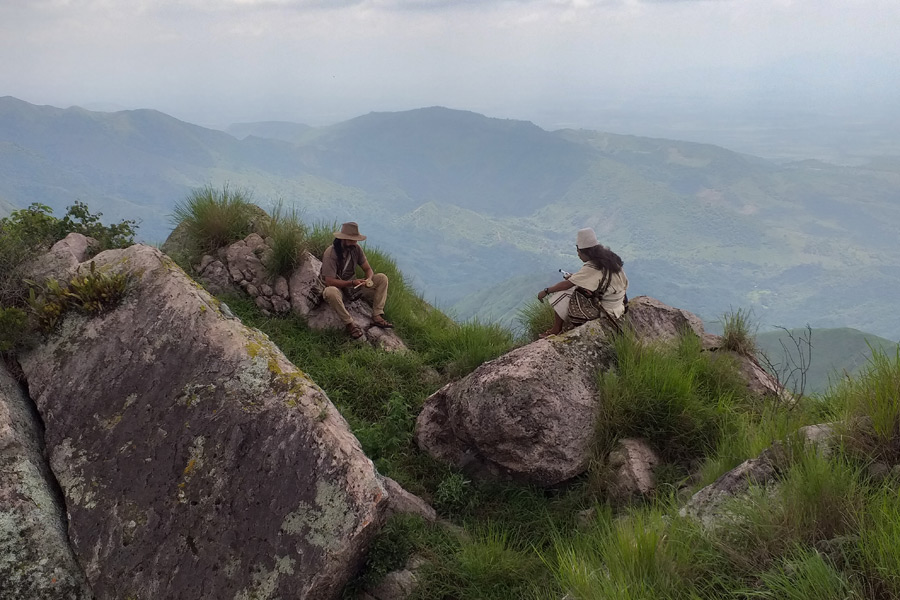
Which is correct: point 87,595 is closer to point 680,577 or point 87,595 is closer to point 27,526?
point 27,526

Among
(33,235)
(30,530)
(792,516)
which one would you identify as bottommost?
(30,530)

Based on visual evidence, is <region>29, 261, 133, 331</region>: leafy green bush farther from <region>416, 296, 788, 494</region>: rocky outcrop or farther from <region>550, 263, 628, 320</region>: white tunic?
<region>550, 263, 628, 320</region>: white tunic

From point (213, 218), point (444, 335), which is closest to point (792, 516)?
point (444, 335)

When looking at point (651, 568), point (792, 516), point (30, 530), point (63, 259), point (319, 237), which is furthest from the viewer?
point (319, 237)

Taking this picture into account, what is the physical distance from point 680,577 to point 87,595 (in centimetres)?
463

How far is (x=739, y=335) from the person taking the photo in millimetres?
8172

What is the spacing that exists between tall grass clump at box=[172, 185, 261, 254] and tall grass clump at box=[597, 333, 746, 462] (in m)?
8.24

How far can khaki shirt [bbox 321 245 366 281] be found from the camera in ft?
30.9

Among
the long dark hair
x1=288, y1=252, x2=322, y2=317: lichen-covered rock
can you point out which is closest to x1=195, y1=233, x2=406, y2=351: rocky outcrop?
x1=288, y1=252, x2=322, y2=317: lichen-covered rock

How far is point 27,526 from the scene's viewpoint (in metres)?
4.36

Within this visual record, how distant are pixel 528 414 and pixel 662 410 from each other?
1.62 m

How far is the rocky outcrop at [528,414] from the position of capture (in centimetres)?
614

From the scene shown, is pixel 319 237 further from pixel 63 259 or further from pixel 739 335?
pixel 739 335

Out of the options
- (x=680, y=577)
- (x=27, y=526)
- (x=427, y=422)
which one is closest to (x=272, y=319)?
(x=427, y=422)
